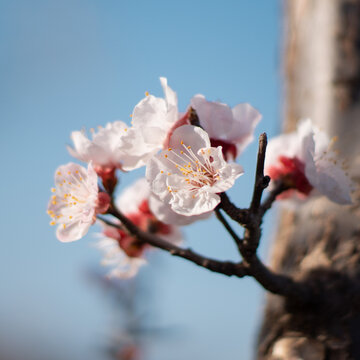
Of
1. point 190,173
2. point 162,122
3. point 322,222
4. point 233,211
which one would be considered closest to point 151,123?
point 162,122

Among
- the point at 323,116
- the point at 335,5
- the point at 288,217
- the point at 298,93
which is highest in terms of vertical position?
the point at 335,5

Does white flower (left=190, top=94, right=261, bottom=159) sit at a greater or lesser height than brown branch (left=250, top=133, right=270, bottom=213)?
greater

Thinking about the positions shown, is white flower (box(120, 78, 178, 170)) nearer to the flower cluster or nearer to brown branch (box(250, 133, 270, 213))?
the flower cluster

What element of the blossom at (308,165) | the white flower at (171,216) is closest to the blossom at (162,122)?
the white flower at (171,216)

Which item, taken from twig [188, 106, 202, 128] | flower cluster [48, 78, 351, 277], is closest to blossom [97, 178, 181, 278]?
flower cluster [48, 78, 351, 277]

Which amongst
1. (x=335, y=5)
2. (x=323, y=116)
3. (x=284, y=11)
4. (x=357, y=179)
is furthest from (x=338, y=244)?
(x=284, y=11)

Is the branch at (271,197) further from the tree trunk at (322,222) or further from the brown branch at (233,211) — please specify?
the tree trunk at (322,222)

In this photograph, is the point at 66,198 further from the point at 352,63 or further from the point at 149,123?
the point at 352,63
